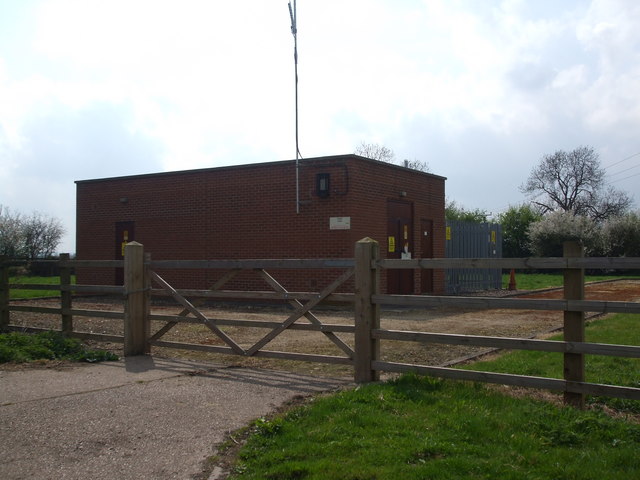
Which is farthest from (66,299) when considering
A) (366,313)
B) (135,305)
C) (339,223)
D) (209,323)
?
(339,223)

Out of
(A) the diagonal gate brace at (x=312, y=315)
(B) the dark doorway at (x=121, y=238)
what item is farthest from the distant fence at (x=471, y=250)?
(A) the diagonal gate brace at (x=312, y=315)

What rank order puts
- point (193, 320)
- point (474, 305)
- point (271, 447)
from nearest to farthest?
point (271, 447)
point (474, 305)
point (193, 320)

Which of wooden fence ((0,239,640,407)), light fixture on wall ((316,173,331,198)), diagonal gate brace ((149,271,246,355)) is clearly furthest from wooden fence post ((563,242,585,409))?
light fixture on wall ((316,173,331,198))

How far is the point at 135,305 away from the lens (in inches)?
341

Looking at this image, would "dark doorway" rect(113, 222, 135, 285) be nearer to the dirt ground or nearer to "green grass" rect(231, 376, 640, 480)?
the dirt ground

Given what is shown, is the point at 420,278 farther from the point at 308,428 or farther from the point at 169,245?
the point at 308,428

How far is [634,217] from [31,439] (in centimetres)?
4614

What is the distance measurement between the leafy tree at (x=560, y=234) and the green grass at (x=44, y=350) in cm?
3576

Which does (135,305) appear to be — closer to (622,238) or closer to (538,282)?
(538,282)

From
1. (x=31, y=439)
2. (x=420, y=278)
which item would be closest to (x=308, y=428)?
(x=31, y=439)

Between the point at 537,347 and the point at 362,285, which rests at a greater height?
the point at 362,285

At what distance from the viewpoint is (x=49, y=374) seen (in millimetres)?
7430

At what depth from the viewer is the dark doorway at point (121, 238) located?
2108cm

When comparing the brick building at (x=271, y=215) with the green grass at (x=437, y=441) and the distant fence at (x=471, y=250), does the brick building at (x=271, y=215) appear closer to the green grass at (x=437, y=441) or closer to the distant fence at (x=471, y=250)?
the distant fence at (x=471, y=250)
